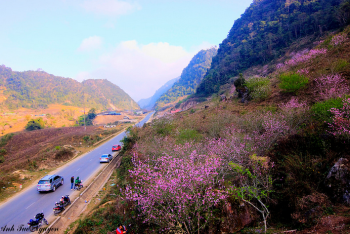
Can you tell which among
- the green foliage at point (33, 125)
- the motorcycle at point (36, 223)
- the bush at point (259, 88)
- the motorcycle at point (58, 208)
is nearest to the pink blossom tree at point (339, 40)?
the bush at point (259, 88)

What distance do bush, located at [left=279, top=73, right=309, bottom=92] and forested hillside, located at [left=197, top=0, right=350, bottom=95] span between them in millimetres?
35842

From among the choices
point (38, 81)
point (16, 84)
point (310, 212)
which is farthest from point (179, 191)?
point (38, 81)

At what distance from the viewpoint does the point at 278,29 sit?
233 feet

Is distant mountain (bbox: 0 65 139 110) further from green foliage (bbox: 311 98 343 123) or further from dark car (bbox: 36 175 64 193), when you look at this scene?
green foliage (bbox: 311 98 343 123)

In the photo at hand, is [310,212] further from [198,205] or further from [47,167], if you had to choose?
[47,167]

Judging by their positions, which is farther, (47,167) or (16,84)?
(16,84)

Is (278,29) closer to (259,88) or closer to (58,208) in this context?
(259,88)

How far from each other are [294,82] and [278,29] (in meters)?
65.6

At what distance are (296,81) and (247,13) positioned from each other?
119 m

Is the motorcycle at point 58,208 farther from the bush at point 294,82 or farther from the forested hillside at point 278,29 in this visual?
the forested hillside at point 278,29

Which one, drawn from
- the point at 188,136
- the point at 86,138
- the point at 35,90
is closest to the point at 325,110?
the point at 188,136

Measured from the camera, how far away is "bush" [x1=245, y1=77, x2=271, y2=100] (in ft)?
83.7

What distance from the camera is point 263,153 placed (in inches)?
414

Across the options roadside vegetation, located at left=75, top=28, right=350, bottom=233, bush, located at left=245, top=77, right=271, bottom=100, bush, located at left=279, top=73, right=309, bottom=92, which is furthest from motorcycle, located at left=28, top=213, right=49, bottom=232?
bush, located at left=245, top=77, right=271, bottom=100
